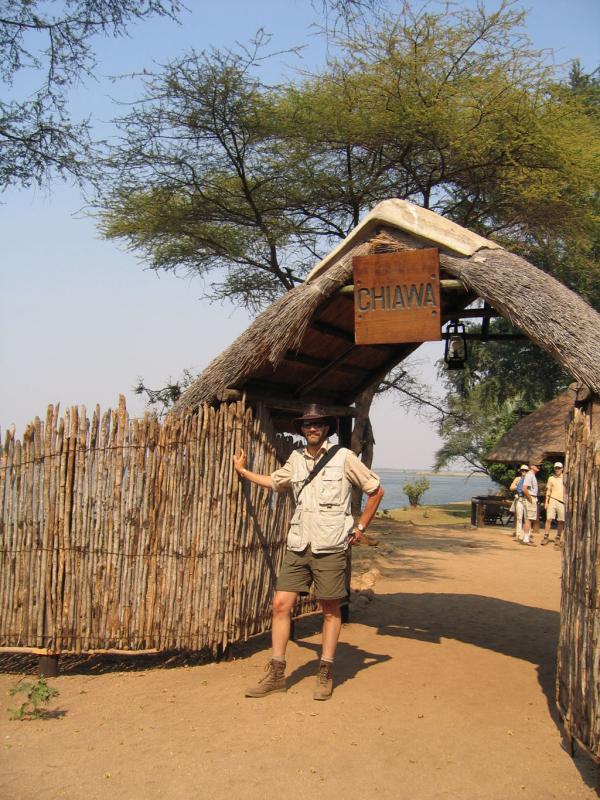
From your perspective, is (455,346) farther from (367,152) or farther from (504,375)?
(504,375)

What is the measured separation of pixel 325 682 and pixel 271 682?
A: 0.36 metres

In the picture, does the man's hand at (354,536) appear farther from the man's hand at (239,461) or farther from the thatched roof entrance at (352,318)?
the thatched roof entrance at (352,318)

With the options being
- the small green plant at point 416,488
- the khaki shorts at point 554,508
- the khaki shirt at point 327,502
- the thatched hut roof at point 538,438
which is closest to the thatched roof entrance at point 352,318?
the khaki shirt at point 327,502

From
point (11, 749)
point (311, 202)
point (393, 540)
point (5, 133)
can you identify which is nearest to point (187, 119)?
point (311, 202)

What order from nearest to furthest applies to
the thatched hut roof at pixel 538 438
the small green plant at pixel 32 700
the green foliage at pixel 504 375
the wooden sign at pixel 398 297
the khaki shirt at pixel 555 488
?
1. the small green plant at pixel 32 700
2. the wooden sign at pixel 398 297
3. the khaki shirt at pixel 555 488
4. the thatched hut roof at pixel 538 438
5. the green foliage at pixel 504 375

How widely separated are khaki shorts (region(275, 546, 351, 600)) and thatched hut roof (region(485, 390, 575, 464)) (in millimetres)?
16052

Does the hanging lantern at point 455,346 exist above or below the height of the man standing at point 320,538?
above

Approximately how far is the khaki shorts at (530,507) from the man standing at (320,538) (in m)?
11.7

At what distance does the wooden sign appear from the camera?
608cm

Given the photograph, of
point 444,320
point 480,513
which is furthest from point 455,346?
point 480,513

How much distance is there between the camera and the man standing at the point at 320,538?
5539 millimetres

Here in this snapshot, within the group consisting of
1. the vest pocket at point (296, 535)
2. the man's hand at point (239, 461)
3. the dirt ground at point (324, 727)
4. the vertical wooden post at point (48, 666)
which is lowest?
the dirt ground at point (324, 727)

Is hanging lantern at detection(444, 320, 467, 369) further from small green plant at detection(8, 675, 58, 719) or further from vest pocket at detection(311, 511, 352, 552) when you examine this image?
small green plant at detection(8, 675, 58, 719)

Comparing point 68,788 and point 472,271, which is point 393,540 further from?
point 68,788
